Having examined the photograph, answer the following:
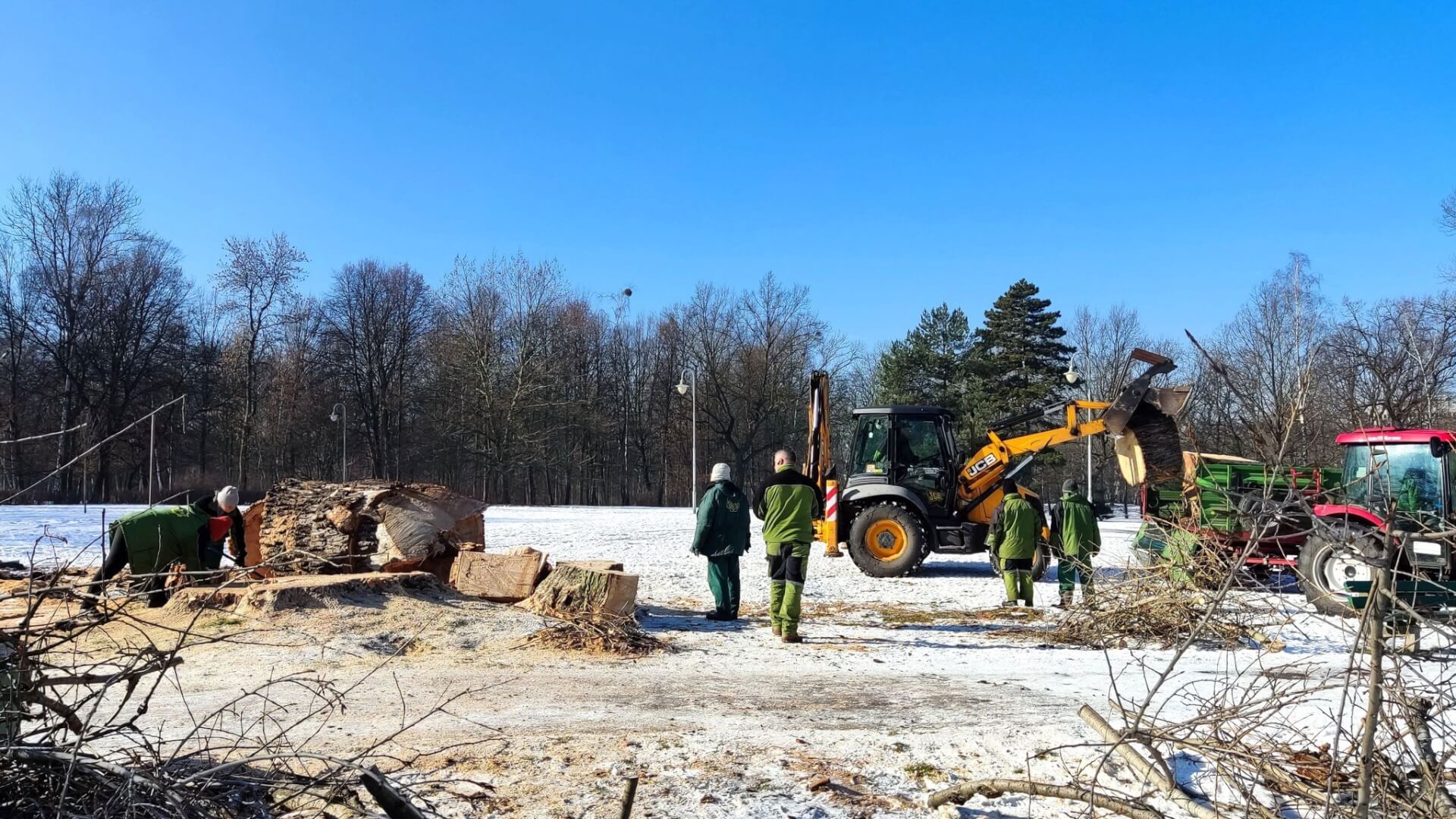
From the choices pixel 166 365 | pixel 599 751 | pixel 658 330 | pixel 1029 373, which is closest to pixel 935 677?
pixel 599 751

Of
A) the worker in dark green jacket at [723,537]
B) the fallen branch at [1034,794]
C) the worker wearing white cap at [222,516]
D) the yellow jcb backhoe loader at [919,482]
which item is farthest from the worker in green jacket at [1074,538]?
the worker wearing white cap at [222,516]

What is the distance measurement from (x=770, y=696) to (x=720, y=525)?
333cm

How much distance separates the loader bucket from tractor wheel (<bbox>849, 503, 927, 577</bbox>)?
312 centimetres

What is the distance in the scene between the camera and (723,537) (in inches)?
379

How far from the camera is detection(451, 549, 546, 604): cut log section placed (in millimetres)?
9719

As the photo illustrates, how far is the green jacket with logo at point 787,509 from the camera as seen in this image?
353 inches

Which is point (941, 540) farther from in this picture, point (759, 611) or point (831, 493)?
point (759, 611)

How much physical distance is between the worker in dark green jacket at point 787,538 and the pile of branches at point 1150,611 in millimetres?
2478

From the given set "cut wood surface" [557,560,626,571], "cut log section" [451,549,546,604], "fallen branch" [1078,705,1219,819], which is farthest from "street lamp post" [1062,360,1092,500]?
"fallen branch" [1078,705,1219,819]

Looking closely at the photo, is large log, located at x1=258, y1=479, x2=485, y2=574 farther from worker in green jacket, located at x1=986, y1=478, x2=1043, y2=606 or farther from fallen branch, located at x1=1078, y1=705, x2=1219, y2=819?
fallen branch, located at x1=1078, y1=705, x2=1219, y2=819

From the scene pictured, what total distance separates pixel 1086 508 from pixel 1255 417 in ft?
22.1

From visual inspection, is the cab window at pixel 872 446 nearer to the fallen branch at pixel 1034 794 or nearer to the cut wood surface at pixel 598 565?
the cut wood surface at pixel 598 565

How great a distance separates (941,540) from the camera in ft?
46.3

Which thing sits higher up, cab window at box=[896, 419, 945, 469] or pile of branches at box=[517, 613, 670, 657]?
cab window at box=[896, 419, 945, 469]
